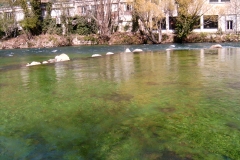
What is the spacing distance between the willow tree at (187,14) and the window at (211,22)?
1875mm

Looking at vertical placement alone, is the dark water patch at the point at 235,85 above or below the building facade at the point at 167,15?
below

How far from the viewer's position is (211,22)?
4081 cm

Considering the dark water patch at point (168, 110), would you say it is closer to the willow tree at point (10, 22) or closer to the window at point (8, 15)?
the willow tree at point (10, 22)

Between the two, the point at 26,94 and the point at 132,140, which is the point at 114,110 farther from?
the point at 26,94

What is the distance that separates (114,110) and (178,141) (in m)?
2.15

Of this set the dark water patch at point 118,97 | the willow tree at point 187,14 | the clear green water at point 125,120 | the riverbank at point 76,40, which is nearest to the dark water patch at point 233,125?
the clear green water at point 125,120

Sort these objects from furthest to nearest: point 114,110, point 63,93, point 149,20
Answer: point 149,20 → point 63,93 → point 114,110

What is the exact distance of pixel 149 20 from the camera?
122ft

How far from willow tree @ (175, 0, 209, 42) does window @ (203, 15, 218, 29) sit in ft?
6.15

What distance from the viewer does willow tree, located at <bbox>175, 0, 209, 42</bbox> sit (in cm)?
3491

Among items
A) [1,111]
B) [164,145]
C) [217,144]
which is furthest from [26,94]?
[217,144]

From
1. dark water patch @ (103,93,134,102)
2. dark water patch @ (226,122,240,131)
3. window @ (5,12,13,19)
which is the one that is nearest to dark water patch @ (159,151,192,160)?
dark water patch @ (226,122,240,131)

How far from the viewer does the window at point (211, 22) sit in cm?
3847

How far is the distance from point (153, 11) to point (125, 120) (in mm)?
31298
